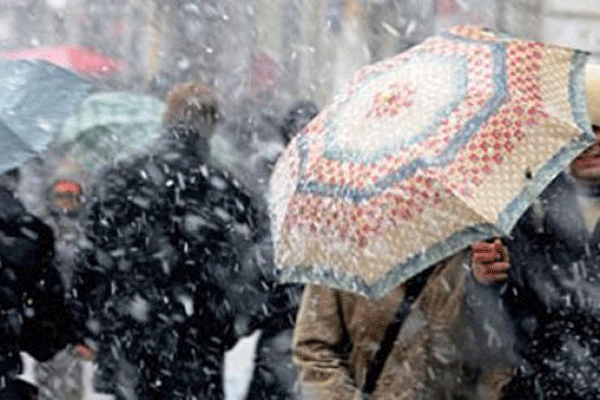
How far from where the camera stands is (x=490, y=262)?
5250mm

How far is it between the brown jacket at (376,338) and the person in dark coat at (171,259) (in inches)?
58.7

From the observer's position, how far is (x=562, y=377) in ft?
17.0

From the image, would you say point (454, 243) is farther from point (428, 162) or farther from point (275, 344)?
point (275, 344)

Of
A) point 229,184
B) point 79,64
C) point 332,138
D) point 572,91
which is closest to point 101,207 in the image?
point 229,184

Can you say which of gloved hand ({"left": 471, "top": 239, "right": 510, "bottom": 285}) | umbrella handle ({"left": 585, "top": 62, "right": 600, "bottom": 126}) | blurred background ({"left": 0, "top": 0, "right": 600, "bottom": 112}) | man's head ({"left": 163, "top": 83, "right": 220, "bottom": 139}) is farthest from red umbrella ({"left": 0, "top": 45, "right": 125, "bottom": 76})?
umbrella handle ({"left": 585, "top": 62, "right": 600, "bottom": 126})

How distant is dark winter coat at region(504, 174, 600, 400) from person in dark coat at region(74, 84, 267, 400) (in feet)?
5.04

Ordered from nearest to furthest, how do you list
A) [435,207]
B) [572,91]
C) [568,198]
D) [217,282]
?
1. [435,207]
2. [572,91]
3. [568,198]
4. [217,282]

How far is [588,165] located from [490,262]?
1.44 feet

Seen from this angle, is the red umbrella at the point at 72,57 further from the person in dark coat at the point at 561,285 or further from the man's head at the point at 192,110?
the person in dark coat at the point at 561,285

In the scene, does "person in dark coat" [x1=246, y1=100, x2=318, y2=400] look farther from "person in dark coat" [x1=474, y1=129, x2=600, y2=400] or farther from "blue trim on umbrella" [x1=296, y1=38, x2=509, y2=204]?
"blue trim on umbrella" [x1=296, y1=38, x2=509, y2=204]

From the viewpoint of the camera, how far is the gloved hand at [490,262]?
5234mm

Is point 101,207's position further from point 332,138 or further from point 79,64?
point 79,64

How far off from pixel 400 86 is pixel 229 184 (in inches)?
67.7

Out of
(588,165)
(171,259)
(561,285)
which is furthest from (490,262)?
(171,259)
